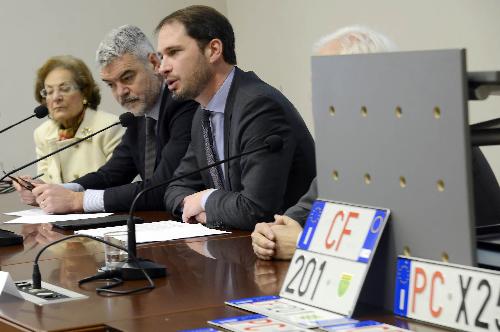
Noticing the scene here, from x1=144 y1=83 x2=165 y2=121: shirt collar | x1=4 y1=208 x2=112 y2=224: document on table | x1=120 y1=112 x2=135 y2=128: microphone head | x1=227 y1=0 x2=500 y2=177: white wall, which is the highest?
x1=227 y1=0 x2=500 y2=177: white wall

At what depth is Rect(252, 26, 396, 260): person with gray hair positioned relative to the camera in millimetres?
2127

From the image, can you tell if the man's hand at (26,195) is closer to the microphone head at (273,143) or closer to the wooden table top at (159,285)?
the wooden table top at (159,285)

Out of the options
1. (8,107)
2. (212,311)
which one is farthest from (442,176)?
(8,107)

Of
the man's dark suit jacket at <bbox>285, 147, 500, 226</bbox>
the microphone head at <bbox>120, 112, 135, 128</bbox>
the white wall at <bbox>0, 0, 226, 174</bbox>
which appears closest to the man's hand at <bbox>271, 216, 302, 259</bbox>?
the man's dark suit jacket at <bbox>285, 147, 500, 226</bbox>

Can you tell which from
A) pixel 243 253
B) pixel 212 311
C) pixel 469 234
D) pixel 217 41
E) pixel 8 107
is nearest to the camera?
pixel 469 234

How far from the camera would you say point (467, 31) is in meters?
4.48

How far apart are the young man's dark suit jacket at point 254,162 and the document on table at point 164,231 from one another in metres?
0.10

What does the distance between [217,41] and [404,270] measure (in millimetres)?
2113

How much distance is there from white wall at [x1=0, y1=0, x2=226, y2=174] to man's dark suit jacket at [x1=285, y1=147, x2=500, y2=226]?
4.28m

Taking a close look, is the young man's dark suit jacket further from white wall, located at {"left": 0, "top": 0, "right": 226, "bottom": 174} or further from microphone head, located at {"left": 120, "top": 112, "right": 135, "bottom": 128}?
white wall, located at {"left": 0, "top": 0, "right": 226, "bottom": 174}

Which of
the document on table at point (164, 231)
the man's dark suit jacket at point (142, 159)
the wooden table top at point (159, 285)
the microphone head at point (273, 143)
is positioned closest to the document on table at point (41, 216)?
the man's dark suit jacket at point (142, 159)

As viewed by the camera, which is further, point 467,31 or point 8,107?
point 8,107

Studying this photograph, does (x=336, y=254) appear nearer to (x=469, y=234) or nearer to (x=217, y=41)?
(x=469, y=234)

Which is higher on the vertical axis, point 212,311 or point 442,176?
point 442,176
